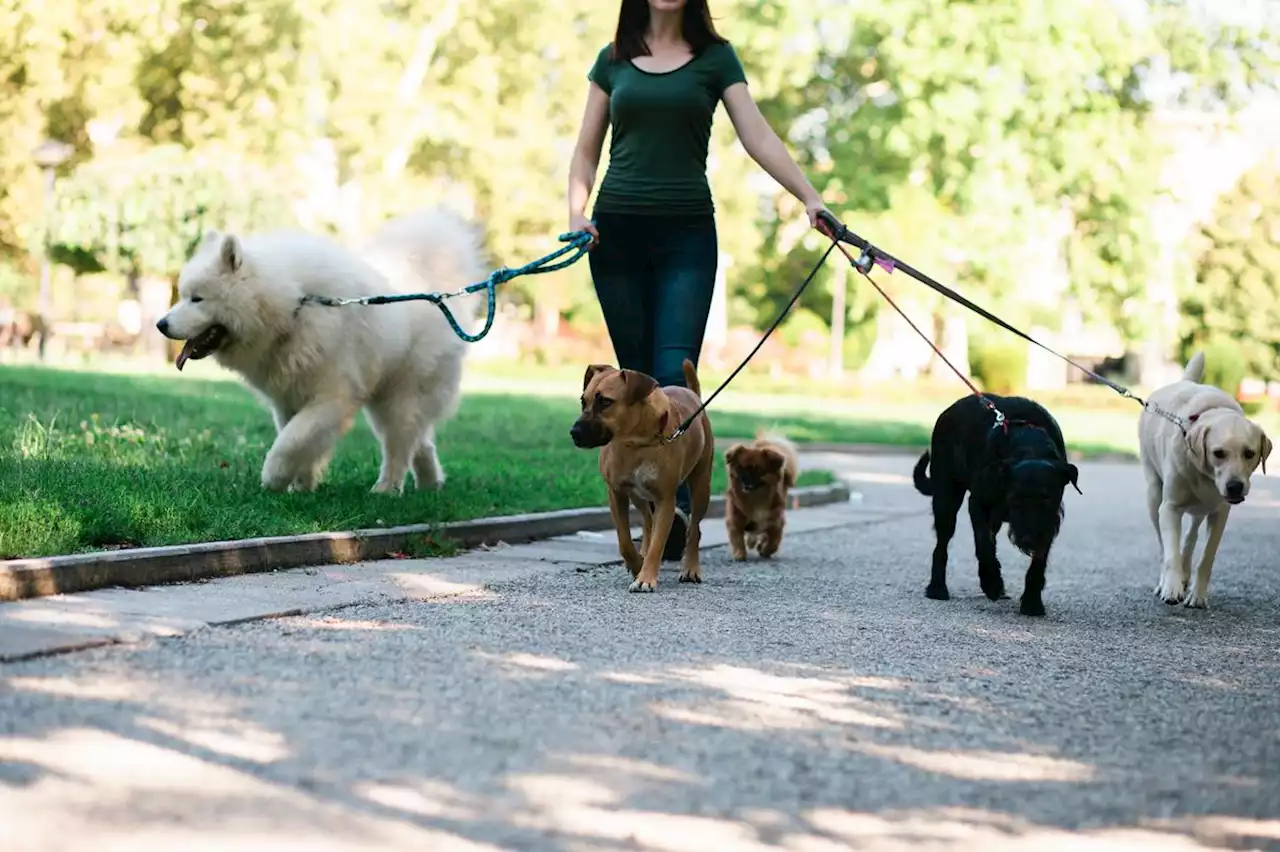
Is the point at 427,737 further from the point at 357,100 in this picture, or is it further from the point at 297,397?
the point at 357,100

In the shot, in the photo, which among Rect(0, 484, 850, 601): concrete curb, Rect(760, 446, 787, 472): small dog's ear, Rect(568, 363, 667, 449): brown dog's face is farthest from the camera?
Rect(760, 446, 787, 472): small dog's ear

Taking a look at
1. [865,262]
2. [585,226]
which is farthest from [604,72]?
[865,262]

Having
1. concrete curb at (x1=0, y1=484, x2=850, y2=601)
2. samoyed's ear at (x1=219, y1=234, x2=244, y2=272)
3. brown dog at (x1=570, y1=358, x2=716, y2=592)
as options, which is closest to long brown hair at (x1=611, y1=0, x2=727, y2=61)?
brown dog at (x1=570, y1=358, x2=716, y2=592)

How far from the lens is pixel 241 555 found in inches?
263

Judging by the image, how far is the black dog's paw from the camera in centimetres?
698

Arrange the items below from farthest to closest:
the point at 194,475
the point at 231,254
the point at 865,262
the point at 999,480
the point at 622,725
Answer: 1. the point at 194,475
2. the point at 231,254
3. the point at 865,262
4. the point at 999,480
5. the point at 622,725

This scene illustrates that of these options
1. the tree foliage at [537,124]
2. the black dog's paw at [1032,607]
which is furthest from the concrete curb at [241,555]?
the tree foliage at [537,124]


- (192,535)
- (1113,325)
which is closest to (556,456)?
(192,535)

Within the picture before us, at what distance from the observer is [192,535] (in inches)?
263

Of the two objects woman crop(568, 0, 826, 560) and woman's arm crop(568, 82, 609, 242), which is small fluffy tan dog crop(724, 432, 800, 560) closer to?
woman crop(568, 0, 826, 560)

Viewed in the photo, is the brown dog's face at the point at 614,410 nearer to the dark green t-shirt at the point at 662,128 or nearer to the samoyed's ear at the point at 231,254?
the dark green t-shirt at the point at 662,128

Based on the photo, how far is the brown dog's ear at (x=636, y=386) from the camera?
6.95 meters

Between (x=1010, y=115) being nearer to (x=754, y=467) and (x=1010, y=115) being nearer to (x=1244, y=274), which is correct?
(x=1244, y=274)

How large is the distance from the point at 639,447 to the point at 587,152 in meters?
1.69
